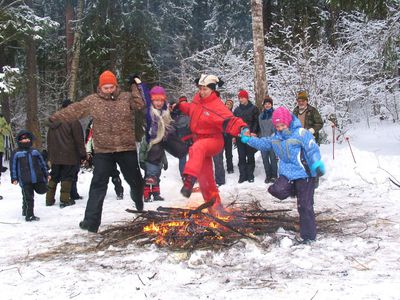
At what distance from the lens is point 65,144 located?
29.0 ft

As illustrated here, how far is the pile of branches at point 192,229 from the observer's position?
5.39 metres

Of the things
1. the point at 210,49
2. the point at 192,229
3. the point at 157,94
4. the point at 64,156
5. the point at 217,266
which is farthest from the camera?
the point at 210,49

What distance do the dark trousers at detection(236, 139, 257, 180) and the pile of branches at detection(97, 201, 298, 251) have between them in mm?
4263

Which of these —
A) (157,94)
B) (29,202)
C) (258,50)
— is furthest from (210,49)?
(29,202)

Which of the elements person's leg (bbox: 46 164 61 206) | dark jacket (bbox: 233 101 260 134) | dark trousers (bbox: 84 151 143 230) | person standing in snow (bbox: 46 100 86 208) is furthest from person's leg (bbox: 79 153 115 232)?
dark jacket (bbox: 233 101 260 134)

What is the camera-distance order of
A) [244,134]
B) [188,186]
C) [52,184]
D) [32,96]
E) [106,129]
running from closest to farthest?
[188,186] < [244,134] < [106,129] < [52,184] < [32,96]

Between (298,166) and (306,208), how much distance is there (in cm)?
53

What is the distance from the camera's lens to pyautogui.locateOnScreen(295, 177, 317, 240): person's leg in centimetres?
546

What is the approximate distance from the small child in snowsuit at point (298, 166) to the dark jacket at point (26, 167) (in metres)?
4.16

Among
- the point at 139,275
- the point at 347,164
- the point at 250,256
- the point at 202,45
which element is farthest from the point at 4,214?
the point at 202,45

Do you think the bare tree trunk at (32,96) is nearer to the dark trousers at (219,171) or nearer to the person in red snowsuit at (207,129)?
the dark trousers at (219,171)

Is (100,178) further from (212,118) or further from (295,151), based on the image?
(295,151)

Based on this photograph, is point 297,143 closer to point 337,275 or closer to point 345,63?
point 337,275

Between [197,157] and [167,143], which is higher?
[167,143]
